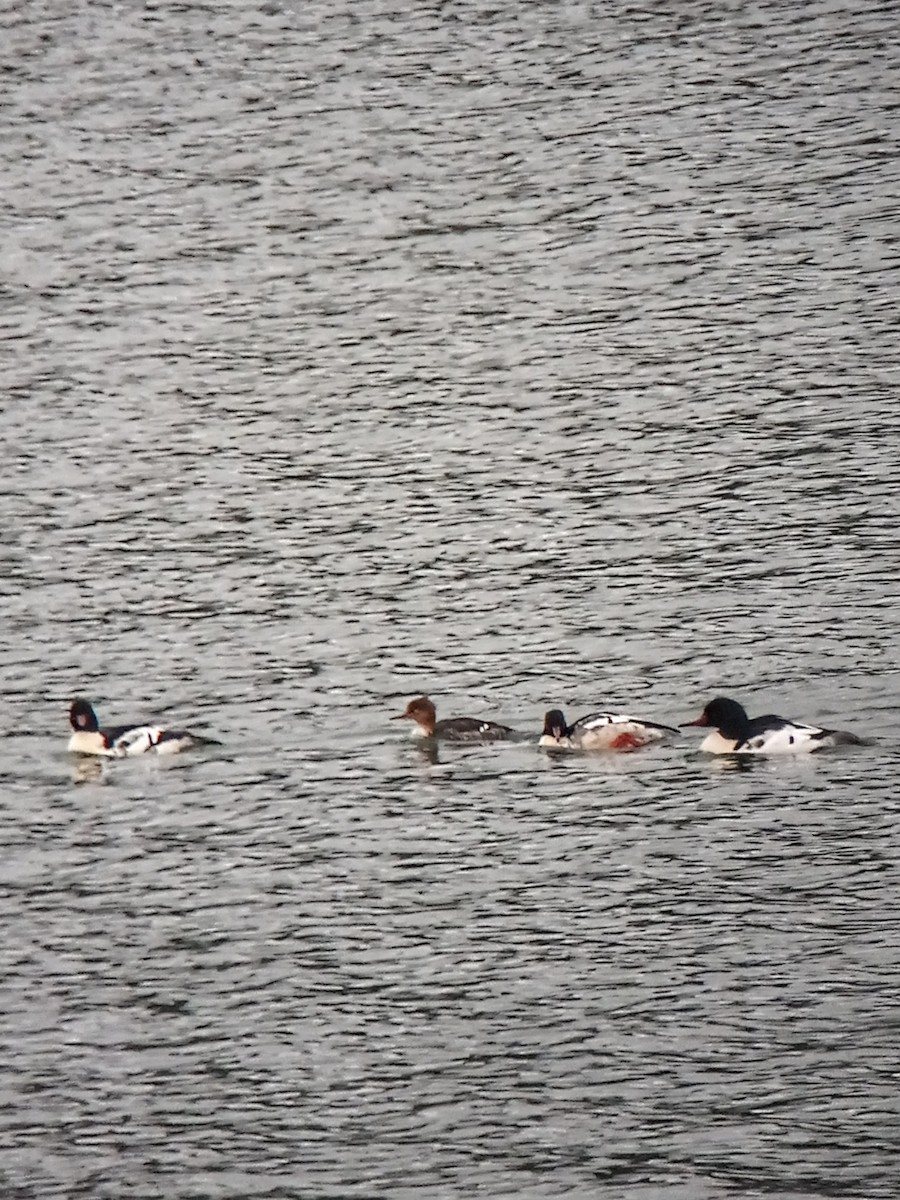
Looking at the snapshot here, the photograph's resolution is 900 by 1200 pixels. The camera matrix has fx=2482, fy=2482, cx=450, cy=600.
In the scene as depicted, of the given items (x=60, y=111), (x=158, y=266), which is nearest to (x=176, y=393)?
(x=158, y=266)

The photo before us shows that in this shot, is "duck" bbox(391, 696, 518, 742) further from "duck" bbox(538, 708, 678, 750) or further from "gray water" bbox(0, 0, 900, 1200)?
"duck" bbox(538, 708, 678, 750)

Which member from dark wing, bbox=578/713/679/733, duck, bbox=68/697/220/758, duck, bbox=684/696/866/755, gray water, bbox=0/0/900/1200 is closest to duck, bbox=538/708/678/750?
dark wing, bbox=578/713/679/733

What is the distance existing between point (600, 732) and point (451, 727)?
1608 mm

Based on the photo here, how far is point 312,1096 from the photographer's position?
18.3m

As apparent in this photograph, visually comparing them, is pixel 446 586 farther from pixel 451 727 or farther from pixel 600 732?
pixel 600 732

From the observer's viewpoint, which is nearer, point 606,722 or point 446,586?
point 606,722

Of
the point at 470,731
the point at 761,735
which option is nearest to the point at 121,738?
the point at 470,731

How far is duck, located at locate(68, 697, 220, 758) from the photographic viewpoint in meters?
26.4

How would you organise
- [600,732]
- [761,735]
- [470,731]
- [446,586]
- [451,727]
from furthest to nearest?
[446,586] → [470,731] → [451,727] → [600,732] → [761,735]

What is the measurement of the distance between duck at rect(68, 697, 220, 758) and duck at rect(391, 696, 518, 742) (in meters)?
2.19

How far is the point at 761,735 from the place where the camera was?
82.6 ft

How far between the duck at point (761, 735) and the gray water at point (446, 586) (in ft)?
0.87

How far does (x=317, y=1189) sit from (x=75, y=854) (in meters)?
7.63

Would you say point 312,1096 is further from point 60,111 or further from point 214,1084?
point 60,111
